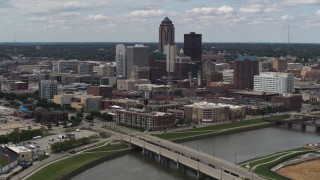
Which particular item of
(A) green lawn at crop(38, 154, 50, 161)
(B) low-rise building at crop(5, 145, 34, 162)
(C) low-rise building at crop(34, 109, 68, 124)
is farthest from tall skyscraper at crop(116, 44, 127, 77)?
(B) low-rise building at crop(5, 145, 34, 162)

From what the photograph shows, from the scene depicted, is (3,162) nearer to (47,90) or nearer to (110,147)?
(110,147)

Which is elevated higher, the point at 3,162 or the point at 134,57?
the point at 134,57

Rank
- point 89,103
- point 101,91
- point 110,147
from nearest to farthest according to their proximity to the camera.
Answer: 1. point 110,147
2. point 89,103
3. point 101,91

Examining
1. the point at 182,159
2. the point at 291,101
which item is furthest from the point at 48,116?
the point at 291,101

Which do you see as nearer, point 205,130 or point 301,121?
point 205,130

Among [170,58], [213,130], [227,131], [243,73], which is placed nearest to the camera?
[213,130]

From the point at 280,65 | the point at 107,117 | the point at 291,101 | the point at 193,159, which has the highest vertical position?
the point at 280,65
